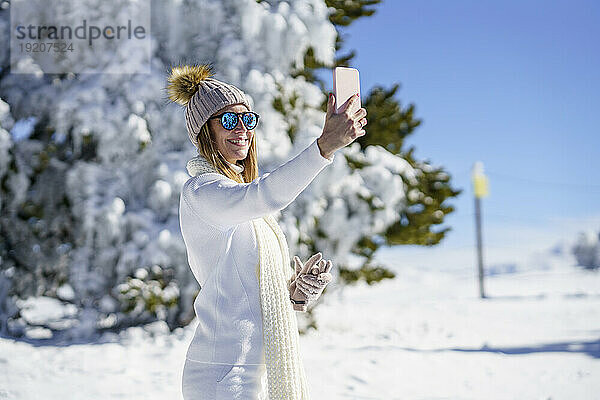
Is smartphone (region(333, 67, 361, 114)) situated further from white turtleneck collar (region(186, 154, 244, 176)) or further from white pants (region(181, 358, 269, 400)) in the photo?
white pants (region(181, 358, 269, 400))

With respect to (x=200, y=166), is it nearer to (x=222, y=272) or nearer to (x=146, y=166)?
(x=222, y=272)

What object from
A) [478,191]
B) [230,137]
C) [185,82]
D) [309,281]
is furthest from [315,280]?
[478,191]

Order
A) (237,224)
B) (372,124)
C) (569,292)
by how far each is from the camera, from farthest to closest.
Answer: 1. (569,292)
2. (372,124)
3. (237,224)

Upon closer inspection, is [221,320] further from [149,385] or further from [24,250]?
[24,250]

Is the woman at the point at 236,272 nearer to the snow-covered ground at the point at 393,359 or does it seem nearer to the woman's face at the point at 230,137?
the woman's face at the point at 230,137

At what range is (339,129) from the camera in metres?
1.50

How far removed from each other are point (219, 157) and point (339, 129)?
1.78ft

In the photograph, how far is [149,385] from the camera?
5.41 metres

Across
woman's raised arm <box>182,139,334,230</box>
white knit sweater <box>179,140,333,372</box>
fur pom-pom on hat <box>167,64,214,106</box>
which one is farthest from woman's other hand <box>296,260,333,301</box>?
fur pom-pom on hat <box>167,64,214,106</box>

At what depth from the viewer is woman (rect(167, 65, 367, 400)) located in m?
1.65

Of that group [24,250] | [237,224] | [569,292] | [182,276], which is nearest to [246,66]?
[182,276]

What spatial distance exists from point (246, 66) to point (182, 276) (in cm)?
273

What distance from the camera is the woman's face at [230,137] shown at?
1.90 metres

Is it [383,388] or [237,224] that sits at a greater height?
[237,224]
